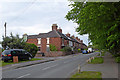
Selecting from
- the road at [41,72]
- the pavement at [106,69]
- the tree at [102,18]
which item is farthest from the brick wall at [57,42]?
the tree at [102,18]

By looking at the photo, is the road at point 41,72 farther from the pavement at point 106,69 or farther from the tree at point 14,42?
the tree at point 14,42

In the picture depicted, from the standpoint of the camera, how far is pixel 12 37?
85.4ft

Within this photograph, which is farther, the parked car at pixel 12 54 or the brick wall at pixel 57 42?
the brick wall at pixel 57 42

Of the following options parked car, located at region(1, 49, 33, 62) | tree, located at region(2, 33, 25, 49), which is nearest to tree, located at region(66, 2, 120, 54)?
parked car, located at region(1, 49, 33, 62)

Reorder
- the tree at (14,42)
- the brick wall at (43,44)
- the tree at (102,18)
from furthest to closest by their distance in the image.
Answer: the brick wall at (43,44) < the tree at (14,42) < the tree at (102,18)

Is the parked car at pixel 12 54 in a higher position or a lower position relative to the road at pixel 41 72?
higher

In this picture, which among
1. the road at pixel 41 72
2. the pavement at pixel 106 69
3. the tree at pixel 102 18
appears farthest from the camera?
the road at pixel 41 72

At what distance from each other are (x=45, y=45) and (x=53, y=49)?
5.03 meters

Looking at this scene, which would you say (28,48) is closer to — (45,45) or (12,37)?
(12,37)

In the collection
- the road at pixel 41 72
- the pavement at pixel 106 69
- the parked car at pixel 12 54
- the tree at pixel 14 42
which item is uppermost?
the tree at pixel 14 42

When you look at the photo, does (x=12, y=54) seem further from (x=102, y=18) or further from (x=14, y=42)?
(x=102, y=18)

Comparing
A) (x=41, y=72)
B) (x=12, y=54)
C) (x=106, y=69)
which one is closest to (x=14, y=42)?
(x=12, y=54)

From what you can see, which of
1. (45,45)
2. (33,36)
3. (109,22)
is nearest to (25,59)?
(109,22)

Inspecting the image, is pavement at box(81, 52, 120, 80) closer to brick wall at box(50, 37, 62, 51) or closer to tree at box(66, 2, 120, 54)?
tree at box(66, 2, 120, 54)
